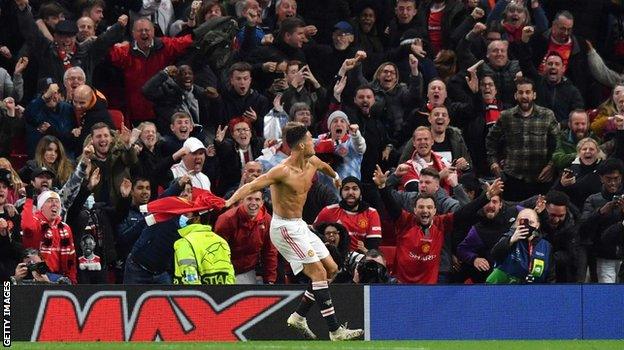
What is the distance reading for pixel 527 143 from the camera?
2012cm

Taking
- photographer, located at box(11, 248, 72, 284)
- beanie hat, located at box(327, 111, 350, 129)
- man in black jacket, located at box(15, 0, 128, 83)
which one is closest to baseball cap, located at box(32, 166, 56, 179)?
photographer, located at box(11, 248, 72, 284)

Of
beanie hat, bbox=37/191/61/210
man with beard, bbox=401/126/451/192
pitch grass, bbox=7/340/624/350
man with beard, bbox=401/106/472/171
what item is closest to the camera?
pitch grass, bbox=7/340/624/350

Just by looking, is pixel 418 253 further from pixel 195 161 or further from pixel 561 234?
pixel 195 161

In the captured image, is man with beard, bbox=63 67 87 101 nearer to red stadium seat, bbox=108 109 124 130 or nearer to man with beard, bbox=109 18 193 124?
red stadium seat, bbox=108 109 124 130

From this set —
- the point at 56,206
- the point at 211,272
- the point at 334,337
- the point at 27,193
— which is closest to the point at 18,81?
the point at 27,193

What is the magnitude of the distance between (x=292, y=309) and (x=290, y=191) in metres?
1.27

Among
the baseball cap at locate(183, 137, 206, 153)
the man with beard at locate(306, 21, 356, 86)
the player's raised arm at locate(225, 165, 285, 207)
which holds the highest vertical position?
the man with beard at locate(306, 21, 356, 86)

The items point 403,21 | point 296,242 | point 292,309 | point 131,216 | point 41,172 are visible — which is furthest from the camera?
point 403,21

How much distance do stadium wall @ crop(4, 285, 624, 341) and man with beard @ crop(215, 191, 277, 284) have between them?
1387mm

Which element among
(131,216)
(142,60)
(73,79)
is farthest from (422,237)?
(142,60)

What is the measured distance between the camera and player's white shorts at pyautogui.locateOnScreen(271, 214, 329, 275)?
52.4ft

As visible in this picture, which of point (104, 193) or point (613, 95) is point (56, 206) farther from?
point (613, 95)

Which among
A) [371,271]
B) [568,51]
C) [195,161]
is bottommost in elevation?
[371,271]

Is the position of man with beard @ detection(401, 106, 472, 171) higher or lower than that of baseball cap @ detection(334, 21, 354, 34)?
lower
